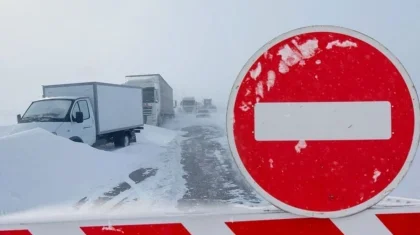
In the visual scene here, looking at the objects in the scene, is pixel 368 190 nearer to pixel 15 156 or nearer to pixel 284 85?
pixel 284 85

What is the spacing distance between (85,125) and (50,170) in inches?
192

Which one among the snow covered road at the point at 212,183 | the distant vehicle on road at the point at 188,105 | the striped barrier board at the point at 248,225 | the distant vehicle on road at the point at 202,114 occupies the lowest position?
the distant vehicle on road at the point at 202,114

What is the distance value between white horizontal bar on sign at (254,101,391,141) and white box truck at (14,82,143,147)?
44.2 feet

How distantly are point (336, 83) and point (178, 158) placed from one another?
559 inches

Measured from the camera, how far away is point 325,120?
1509 millimetres

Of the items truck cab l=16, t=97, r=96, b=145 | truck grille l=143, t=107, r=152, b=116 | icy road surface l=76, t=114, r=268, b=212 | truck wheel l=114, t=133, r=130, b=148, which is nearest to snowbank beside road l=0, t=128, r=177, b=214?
icy road surface l=76, t=114, r=268, b=212

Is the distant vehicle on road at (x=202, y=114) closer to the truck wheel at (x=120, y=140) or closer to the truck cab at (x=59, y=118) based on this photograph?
the truck wheel at (x=120, y=140)

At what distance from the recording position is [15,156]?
35.7 feet

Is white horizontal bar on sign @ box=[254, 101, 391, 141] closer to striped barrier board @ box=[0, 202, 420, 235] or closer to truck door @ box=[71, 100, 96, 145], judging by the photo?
striped barrier board @ box=[0, 202, 420, 235]

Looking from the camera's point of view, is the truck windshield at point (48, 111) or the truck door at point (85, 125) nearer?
the truck windshield at point (48, 111)

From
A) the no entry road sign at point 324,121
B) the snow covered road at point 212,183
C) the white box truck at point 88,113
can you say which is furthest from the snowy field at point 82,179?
the no entry road sign at point 324,121

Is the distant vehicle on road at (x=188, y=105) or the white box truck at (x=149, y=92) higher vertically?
the white box truck at (x=149, y=92)

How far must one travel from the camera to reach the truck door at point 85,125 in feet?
48.2

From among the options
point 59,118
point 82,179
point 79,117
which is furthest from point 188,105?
point 82,179
